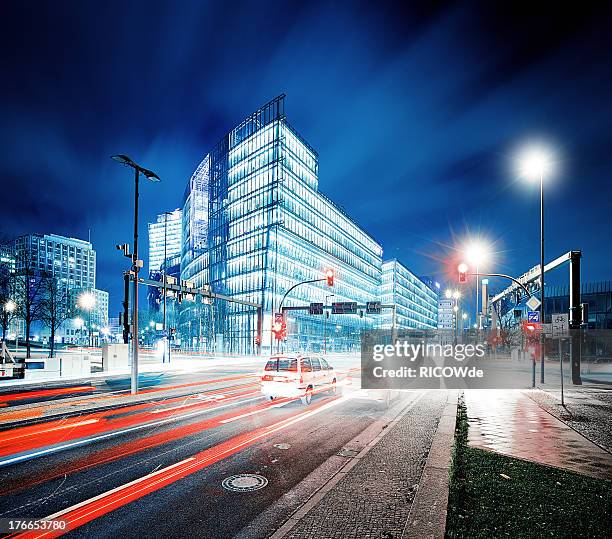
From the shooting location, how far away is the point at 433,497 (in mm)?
5617

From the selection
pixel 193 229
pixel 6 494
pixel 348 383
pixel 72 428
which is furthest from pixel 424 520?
pixel 193 229

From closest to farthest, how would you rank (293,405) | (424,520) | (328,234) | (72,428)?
1. (424,520)
2. (72,428)
3. (293,405)
4. (328,234)

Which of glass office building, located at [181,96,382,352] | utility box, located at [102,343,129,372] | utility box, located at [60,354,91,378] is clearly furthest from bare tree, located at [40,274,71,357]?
glass office building, located at [181,96,382,352]

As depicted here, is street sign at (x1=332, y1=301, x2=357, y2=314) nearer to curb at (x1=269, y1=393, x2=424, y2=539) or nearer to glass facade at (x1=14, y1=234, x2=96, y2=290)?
curb at (x1=269, y1=393, x2=424, y2=539)

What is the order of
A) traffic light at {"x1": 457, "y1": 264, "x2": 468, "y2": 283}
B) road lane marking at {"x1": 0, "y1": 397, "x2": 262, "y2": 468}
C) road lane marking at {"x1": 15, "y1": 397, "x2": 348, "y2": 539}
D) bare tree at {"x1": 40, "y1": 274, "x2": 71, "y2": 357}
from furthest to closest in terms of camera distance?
bare tree at {"x1": 40, "y1": 274, "x2": 71, "y2": 357}
traffic light at {"x1": 457, "y1": 264, "x2": 468, "y2": 283}
road lane marking at {"x1": 0, "y1": 397, "x2": 262, "y2": 468}
road lane marking at {"x1": 15, "y1": 397, "x2": 348, "y2": 539}

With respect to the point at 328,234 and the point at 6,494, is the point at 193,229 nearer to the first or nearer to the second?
the point at 328,234

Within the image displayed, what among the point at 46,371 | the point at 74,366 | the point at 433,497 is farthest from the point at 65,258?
the point at 433,497

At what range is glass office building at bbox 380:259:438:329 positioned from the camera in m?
124

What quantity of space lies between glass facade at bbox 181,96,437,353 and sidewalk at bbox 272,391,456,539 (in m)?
52.4

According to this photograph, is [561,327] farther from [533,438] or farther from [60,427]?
[60,427]

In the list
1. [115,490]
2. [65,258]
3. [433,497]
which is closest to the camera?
[433,497]

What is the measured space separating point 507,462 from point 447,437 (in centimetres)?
209

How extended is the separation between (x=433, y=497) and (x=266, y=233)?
5864 cm

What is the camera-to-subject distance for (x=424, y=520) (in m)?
4.90
